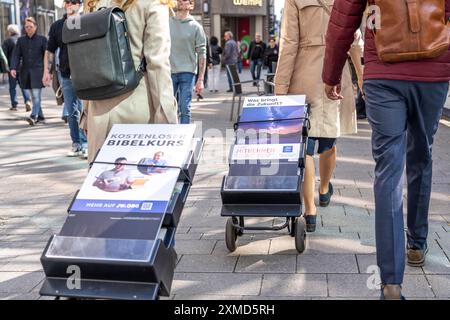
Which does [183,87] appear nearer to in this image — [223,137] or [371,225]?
[223,137]

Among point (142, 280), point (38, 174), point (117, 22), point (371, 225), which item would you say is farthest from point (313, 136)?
point (38, 174)

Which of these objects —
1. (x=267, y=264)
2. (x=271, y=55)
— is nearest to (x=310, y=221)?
(x=267, y=264)

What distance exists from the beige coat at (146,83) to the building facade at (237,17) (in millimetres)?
38947

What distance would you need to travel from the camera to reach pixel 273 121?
4559 millimetres

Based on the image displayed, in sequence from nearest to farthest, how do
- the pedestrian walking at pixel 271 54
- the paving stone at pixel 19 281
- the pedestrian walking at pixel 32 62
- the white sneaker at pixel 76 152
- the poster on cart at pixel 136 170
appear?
the poster on cart at pixel 136 170 → the paving stone at pixel 19 281 → the white sneaker at pixel 76 152 → the pedestrian walking at pixel 32 62 → the pedestrian walking at pixel 271 54

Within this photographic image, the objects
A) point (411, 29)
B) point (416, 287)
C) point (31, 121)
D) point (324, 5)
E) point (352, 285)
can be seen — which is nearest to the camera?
point (411, 29)

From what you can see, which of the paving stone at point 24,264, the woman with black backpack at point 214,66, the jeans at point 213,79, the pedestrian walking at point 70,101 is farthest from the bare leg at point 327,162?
the woman with black backpack at point 214,66

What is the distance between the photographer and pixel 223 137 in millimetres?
10141

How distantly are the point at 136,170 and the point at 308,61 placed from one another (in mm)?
1965

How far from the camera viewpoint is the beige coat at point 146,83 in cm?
375

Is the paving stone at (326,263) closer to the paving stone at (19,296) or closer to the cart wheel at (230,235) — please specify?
the cart wheel at (230,235)

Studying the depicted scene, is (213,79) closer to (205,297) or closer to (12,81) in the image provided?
(12,81)

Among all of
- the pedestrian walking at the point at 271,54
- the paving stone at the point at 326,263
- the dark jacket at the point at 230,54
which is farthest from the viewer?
the dark jacket at the point at 230,54

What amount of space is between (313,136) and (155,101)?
1550 millimetres
